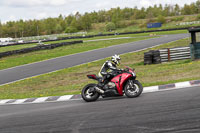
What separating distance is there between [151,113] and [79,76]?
11548 millimetres

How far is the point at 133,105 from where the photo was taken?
841 centimetres

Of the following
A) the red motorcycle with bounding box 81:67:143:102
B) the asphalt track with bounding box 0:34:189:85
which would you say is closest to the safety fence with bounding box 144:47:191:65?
the asphalt track with bounding box 0:34:189:85

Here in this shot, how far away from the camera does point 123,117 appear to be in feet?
23.5

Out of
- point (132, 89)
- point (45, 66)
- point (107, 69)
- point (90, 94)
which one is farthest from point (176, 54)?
point (45, 66)

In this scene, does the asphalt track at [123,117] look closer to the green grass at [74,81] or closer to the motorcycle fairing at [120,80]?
the motorcycle fairing at [120,80]

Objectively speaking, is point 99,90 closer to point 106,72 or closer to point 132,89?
point 106,72

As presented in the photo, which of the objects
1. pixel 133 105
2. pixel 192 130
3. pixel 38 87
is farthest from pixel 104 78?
pixel 38 87

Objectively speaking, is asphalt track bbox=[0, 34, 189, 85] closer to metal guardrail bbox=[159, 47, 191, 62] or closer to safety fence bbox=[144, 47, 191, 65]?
safety fence bbox=[144, 47, 191, 65]

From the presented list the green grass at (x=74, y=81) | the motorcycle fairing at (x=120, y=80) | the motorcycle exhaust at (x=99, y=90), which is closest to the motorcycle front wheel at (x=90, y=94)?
the motorcycle exhaust at (x=99, y=90)

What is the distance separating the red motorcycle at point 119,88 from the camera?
9.75 meters

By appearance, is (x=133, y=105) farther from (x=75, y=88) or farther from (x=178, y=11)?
(x=178, y=11)

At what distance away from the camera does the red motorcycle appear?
9.75m

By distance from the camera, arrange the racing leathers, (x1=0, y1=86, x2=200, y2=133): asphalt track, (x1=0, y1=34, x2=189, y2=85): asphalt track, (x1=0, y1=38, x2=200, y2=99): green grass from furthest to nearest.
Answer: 1. (x1=0, y1=34, x2=189, y2=85): asphalt track
2. (x1=0, y1=38, x2=200, y2=99): green grass
3. the racing leathers
4. (x1=0, y1=86, x2=200, y2=133): asphalt track

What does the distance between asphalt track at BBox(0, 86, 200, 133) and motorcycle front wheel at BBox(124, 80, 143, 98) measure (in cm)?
21
